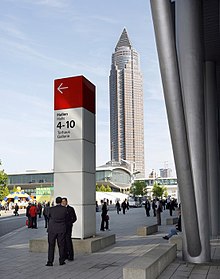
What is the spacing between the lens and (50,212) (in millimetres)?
9812

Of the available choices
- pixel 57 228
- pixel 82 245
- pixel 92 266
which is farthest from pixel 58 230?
pixel 82 245

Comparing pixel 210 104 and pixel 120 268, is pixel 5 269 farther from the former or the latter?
pixel 210 104

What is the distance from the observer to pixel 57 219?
972cm

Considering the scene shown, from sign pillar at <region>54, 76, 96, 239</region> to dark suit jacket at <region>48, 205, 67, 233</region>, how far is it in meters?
2.52

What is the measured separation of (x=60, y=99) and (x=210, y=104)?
313 inches

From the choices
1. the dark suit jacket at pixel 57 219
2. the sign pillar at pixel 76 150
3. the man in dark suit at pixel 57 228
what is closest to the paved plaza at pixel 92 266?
the man in dark suit at pixel 57 228

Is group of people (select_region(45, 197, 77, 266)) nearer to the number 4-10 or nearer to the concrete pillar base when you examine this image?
the concrete pillar base

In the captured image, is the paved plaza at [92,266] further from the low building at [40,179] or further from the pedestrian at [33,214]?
the low building at [40,179]

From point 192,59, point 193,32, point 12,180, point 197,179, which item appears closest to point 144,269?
point 197,179

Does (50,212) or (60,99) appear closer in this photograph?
(50,212)

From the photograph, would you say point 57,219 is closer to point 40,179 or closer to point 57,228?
point 57,228

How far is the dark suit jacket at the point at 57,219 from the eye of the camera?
9680mm

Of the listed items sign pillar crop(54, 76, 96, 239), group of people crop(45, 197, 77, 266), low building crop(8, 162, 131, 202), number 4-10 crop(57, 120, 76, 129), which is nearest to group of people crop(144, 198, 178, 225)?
sign pillar crop(54, 76, 96, 239)

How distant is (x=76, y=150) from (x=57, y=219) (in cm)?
338
